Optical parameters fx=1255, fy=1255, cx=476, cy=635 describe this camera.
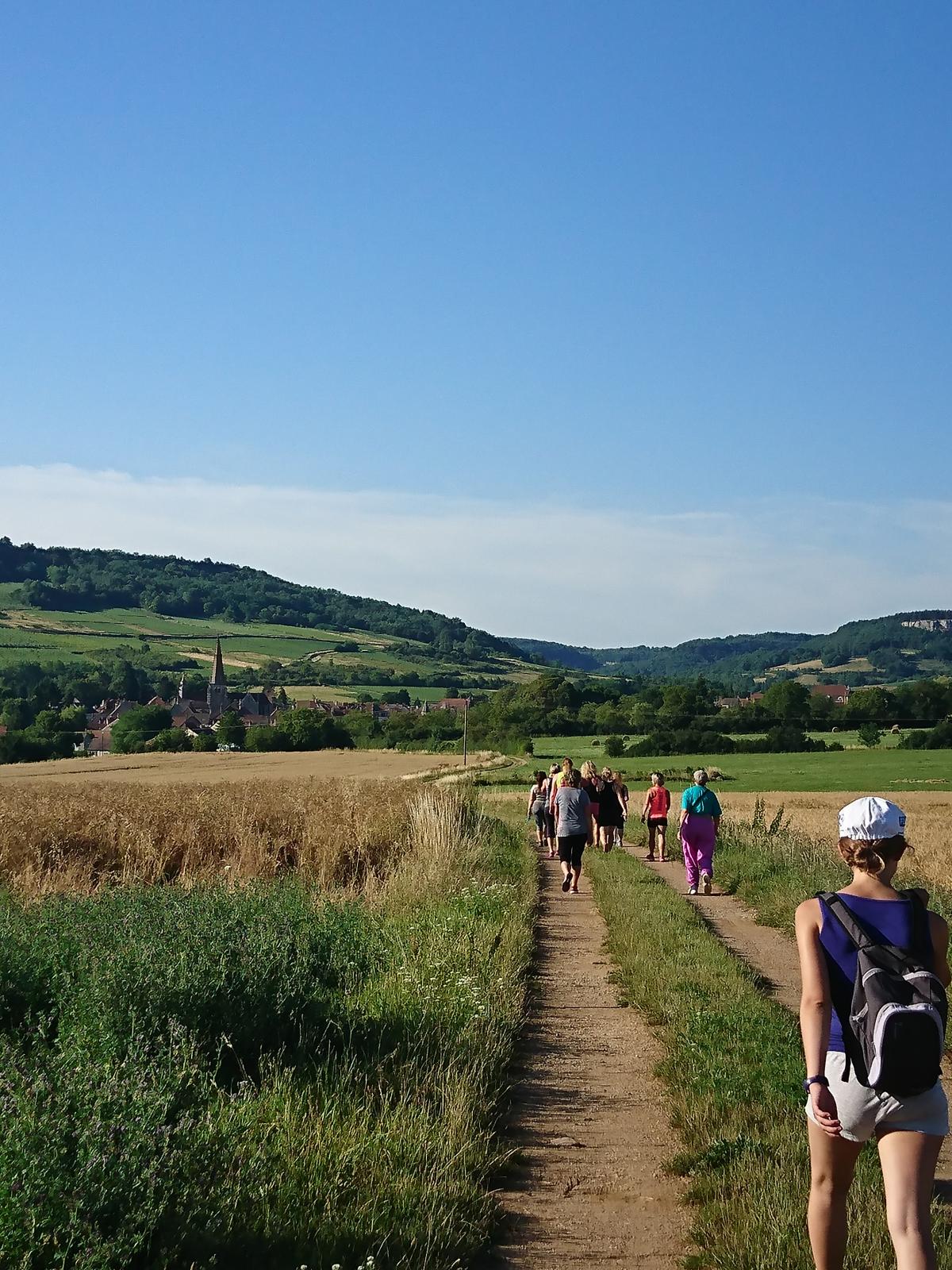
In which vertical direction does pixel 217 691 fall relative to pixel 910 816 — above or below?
below

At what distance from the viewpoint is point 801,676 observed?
196m

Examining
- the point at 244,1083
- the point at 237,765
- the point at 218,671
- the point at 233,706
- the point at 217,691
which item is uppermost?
the point at 244,1083

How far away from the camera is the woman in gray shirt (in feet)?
55.1

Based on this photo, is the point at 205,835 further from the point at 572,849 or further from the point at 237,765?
the point at 237,765

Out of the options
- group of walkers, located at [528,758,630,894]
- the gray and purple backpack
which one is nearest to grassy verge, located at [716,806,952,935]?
group of walkers, located at [528,758,630,894]

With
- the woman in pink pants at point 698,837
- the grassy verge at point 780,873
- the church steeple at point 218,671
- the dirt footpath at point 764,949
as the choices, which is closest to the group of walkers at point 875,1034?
the dirt footpath at point 764,949

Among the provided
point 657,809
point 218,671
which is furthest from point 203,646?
point 657,809

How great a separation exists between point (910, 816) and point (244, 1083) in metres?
39.3

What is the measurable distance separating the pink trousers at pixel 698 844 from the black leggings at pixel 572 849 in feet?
4.62

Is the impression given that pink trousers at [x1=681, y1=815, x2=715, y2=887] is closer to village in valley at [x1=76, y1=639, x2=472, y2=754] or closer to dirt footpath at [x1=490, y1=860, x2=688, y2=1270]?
dirt footpath at [x1=490, y1=860, x2=688, y2=1270]

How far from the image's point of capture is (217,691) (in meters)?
139

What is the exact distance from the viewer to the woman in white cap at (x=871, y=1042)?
12.5 ft

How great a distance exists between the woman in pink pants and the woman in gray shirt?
1.35 meters

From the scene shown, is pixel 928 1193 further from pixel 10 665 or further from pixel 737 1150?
pixel 10 665
